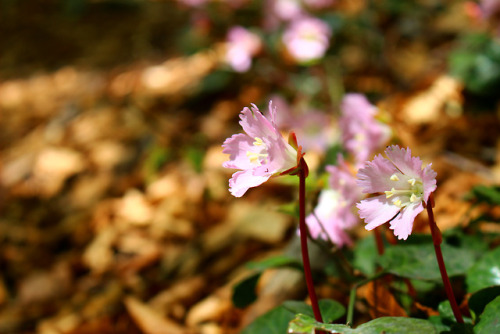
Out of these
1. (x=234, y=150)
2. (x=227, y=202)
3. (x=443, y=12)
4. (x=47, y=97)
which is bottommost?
(x=227, y=202)

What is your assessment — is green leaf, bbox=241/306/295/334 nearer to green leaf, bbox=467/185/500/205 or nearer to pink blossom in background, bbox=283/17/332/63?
green leaf, bbox=467/185/500/205

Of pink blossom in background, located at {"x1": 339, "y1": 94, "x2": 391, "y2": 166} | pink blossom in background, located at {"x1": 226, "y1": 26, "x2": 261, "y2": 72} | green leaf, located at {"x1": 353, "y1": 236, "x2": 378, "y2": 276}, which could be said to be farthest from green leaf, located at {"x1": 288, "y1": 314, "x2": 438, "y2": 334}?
pink blossom in background, located at {"x1": 226, "y1": 26, "x2": 261, "y2": 72}

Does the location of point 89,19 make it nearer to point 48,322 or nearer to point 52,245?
point 52,245

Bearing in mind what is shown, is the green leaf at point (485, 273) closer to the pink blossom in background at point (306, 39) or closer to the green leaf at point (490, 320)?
the green leaf at point (490, 320)

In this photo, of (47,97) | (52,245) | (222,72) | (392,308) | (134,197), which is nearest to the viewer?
(392,308)

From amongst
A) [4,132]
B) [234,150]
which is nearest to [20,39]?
[4,132]

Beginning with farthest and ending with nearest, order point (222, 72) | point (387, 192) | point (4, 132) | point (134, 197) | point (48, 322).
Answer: point (4, 132)
point (222, 72)
point (134, 197)
point (48, 322)
point (387, 192)

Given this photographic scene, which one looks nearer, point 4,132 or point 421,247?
point 421,247
